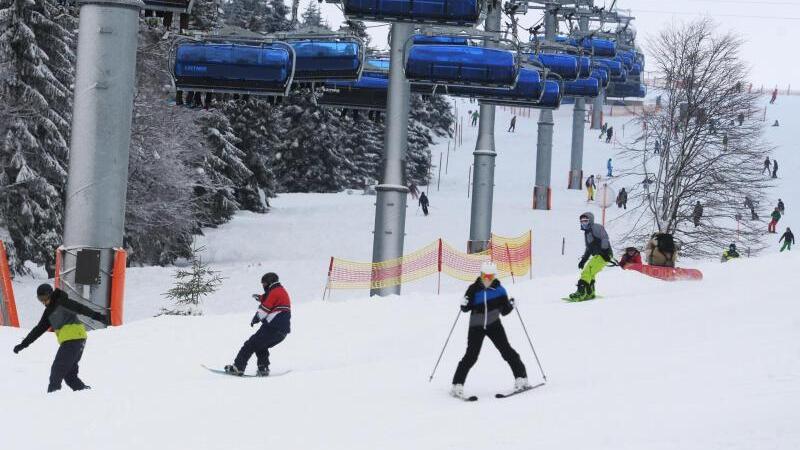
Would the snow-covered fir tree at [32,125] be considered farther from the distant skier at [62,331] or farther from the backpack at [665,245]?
the distant skier at [62,331]

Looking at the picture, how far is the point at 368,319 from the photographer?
60.4ft

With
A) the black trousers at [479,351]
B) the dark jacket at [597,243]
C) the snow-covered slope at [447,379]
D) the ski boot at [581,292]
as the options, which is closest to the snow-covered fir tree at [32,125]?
the snow-covered slope at [447,379]

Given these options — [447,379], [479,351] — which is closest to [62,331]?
[447,379]

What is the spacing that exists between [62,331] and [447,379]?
13.4 ft

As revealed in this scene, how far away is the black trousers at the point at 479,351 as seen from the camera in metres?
11.5

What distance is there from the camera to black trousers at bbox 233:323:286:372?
14148 mm

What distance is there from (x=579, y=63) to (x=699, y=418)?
2421 cm

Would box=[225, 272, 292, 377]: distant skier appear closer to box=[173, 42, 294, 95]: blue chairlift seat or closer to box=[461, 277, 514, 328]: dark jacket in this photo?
box=[461, 277, 514, 328]: dark jacket

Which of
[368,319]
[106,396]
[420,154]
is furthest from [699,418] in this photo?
[420,154]

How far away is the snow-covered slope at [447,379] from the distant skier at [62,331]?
317 mm

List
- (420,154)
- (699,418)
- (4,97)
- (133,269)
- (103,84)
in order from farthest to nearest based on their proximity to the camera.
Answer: (420,154)
(133,269)
(4,97)
(103,84)
(699,418)

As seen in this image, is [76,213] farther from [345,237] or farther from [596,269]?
[345,237]

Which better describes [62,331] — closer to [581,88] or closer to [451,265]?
[451,265]

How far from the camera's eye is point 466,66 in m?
23.6
